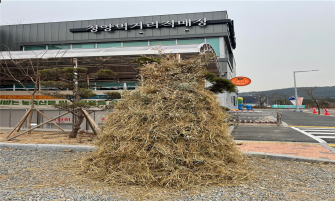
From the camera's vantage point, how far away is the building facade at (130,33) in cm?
2684

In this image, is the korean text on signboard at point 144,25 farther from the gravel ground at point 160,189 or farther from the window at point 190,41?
the gravel ground at point 160,189

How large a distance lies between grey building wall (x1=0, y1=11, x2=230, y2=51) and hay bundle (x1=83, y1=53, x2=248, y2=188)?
2423 cm

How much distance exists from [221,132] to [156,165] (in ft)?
3.97

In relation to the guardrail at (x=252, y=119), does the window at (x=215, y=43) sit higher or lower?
higher

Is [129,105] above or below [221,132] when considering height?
above

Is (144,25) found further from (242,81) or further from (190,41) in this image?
(242,81)

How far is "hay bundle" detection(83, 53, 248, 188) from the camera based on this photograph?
3.30 metres

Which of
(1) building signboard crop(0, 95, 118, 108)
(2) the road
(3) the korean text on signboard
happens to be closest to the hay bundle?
(2) the road

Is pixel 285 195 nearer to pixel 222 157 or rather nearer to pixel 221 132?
pixel 222 157

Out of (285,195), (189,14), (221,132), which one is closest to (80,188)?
(221,132)

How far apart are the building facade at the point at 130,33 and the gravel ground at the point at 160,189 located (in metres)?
22.7

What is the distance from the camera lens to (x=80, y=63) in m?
10.8

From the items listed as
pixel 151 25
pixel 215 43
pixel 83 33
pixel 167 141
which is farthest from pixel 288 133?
pixel 83 33

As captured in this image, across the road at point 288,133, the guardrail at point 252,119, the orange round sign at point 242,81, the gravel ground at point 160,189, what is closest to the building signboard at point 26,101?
the gravel ground at point 160,189
